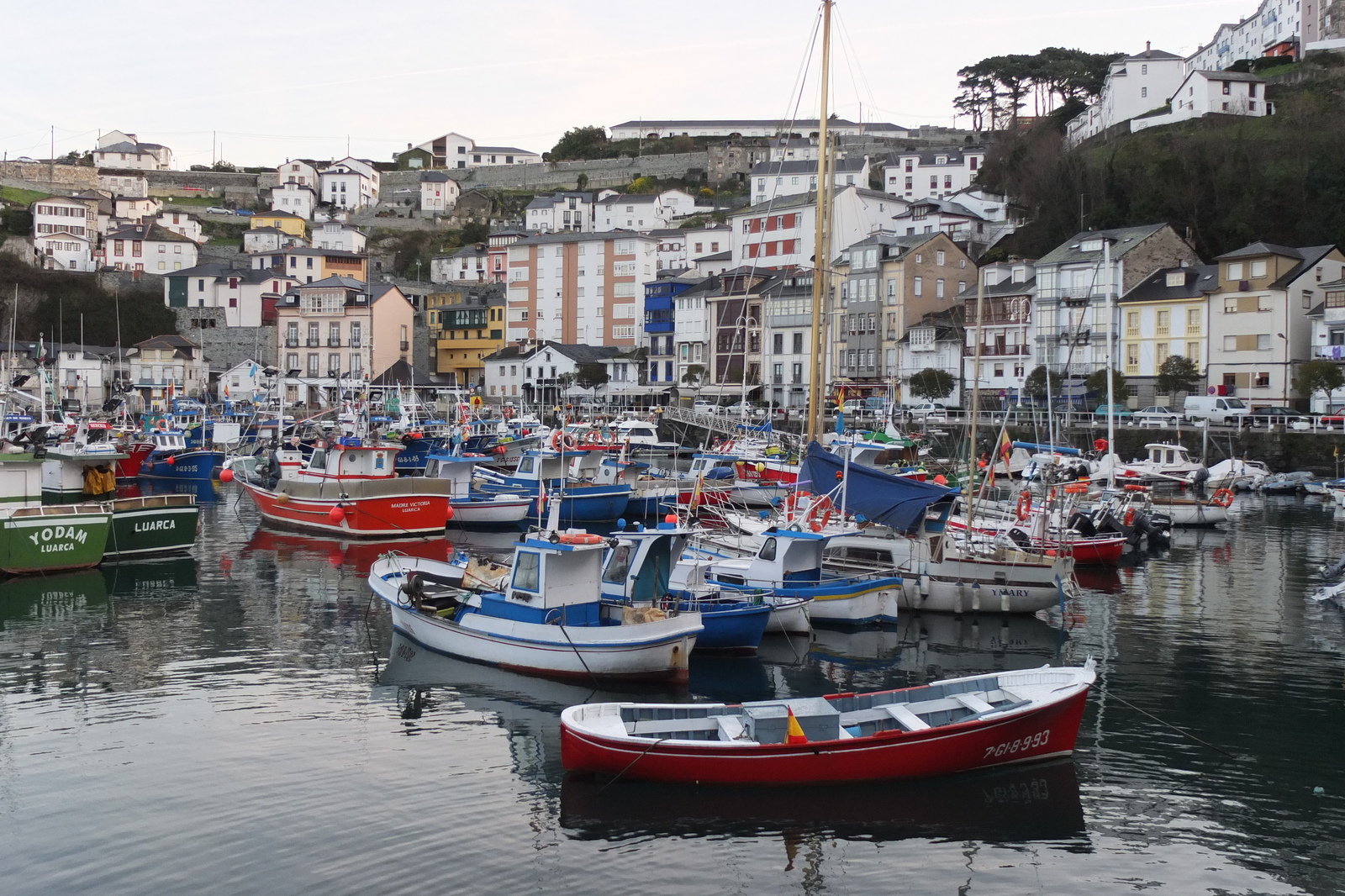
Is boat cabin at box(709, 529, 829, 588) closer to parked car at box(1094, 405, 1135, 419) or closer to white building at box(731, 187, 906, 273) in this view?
parked car at box(1094, 405, 1135, 419)

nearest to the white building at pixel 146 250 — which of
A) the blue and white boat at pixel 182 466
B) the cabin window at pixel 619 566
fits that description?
the blue and white boat at pixel 182 466

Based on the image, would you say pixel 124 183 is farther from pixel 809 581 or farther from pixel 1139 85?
pixel 809 581

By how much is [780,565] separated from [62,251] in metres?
103

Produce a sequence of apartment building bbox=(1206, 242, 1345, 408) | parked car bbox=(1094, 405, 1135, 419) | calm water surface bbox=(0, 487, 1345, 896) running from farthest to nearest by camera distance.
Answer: apartment building bbox=(1206, 242, 1345, 408)
parked car bbox=(1094, 405, 1135, 419)
calm water surface bbox=(0, 487, 1345, 896)

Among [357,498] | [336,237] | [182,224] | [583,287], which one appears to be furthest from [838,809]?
[182,224]

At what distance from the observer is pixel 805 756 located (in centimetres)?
1477

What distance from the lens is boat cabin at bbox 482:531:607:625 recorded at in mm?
19812

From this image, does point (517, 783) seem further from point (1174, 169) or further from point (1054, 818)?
point (1174, 169)

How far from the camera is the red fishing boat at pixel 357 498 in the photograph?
1465 inches

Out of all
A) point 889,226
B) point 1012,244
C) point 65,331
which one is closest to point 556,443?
point 1012,244

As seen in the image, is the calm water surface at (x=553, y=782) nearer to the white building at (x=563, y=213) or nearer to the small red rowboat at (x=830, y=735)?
the small red rowboat at (x=830, y=735)

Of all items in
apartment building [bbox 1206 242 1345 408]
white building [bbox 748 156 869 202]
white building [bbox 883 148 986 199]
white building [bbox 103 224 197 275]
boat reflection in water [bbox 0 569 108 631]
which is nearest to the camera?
boat reflection in water [bbox 0 569 108 631]

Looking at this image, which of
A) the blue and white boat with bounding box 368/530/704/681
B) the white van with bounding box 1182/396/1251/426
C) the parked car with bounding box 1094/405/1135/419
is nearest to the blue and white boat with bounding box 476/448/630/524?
the blue and white boat with bounding box 368/530/704/681

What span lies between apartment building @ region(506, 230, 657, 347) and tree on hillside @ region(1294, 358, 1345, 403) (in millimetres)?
55546
